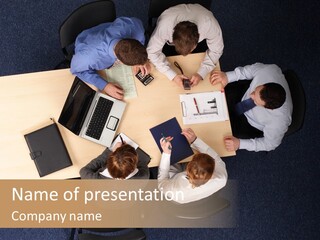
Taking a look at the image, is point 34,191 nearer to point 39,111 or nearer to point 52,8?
point 39,111

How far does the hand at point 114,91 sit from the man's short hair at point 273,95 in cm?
87

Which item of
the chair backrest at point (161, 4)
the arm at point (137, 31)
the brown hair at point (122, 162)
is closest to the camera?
the brown hair at point (122, 162)

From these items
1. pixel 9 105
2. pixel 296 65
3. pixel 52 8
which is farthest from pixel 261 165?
pixel 52 8

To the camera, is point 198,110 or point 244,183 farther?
point 244,183

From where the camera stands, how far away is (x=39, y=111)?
84.5 inches

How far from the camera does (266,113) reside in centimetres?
227

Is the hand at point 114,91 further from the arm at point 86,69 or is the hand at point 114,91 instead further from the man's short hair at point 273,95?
the man's short hair at point 273,95

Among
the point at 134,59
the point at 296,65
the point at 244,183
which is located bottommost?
the point at 244,183

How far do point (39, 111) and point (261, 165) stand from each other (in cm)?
187

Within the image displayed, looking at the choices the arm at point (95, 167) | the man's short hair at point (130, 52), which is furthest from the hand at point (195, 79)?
the arm at point (95, 167)

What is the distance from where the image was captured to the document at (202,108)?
2.19m

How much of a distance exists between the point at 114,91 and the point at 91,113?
0.64 feet

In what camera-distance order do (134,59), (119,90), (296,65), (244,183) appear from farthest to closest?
(296,65) → (244,183) → (119,90) → (134,59)

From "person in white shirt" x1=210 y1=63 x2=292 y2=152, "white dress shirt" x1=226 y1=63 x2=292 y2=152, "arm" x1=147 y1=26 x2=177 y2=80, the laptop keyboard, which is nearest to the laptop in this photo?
the laptop keyboard
